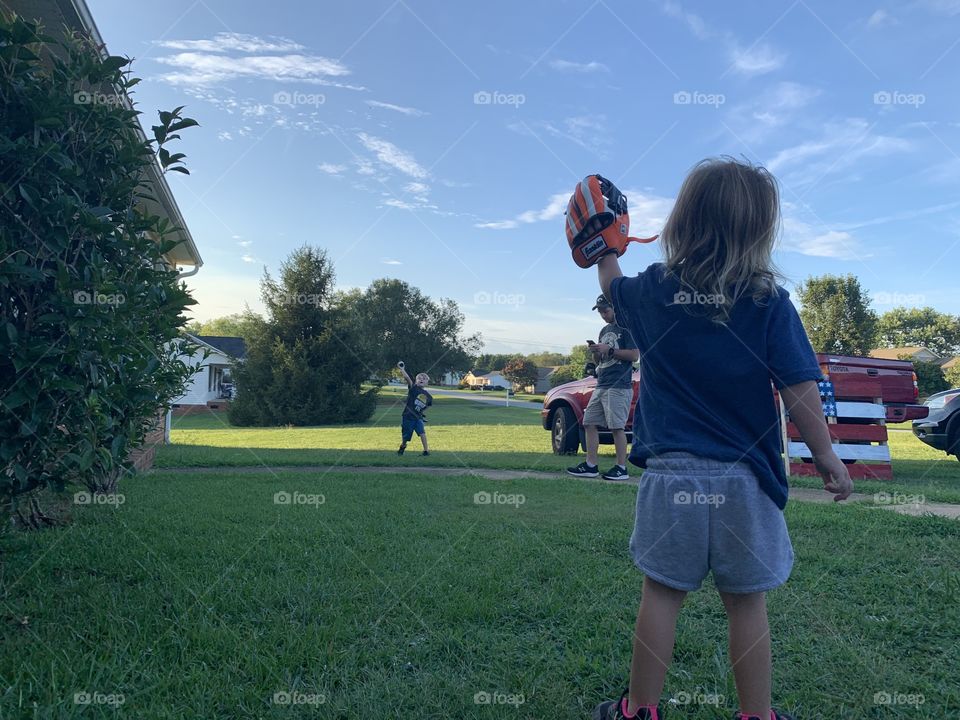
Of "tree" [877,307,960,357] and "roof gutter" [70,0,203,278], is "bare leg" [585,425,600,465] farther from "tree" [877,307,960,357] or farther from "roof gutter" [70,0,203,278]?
"tree" [877,307,960,357]

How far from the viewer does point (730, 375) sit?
1.96 m

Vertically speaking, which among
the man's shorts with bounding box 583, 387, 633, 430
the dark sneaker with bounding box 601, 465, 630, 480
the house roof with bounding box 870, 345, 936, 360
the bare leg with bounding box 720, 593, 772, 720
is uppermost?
the house roof with bounding box 870, 345, 936, 360

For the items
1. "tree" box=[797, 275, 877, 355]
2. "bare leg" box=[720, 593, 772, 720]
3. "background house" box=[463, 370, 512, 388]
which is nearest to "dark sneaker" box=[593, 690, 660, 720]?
"bare leg" box=[720, 593, 772, 720]

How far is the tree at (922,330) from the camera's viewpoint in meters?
68.7

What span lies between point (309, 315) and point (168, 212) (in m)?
15.1

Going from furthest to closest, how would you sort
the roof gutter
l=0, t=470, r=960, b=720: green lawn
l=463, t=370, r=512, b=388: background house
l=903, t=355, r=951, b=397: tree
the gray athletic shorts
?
l=463, t=370, r=512, b=388: background house < l=903, t=355, r=951, b=397: tree < the roof gutter < l=0, t=470, r=960, b=720: green lawn < the gray athletic shorts

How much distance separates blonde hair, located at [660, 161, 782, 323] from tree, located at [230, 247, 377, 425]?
81.0 feet

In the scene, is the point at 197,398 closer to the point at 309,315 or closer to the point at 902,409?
the point at 309,315

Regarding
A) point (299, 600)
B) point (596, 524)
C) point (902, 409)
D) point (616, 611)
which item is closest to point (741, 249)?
point (616, 611)

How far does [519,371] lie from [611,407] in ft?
170

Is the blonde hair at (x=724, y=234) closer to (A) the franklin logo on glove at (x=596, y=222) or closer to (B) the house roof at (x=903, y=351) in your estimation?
(A) the franklin logo on glove at (x=596, y=222)

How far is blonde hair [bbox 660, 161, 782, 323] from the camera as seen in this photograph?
1.97 metres

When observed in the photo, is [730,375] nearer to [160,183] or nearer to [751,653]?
[751,653]

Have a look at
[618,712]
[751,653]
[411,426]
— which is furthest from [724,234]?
[411,426]
